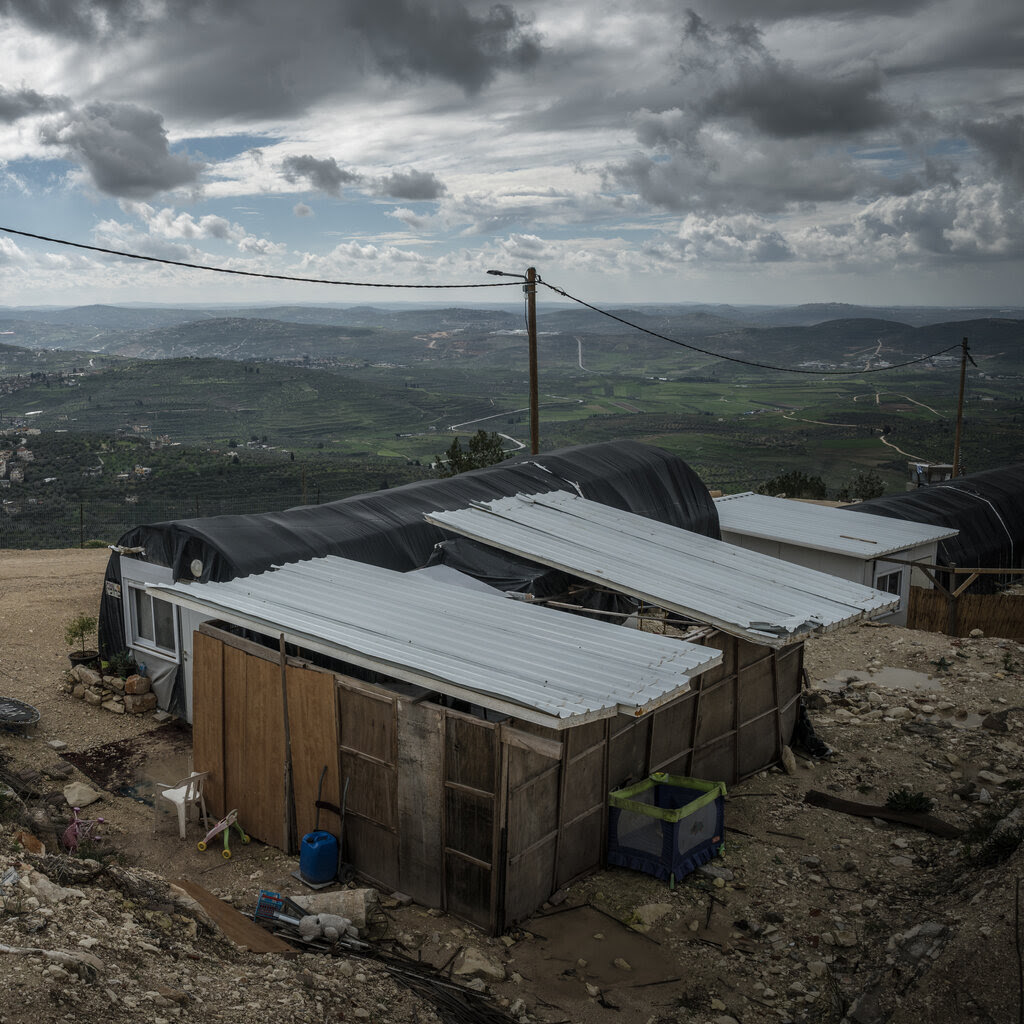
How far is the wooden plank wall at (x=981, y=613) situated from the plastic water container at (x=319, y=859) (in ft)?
45.5

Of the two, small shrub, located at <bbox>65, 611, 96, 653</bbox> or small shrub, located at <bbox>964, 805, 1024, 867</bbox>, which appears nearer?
small shrub, located at <bbox>964, 805, 1024, 867</bbox>

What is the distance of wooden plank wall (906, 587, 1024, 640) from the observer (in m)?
17.9

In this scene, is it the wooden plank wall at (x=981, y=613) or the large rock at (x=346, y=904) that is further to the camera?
the wooden plank wall at (x=981, y=613)

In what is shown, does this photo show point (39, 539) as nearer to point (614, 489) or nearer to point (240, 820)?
point (614, 489)

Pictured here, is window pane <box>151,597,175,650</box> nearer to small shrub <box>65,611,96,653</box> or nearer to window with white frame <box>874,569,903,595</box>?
small shrub <box>65,611,96,653</box>

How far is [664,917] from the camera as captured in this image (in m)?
8.57

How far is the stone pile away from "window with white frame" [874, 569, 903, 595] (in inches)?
569

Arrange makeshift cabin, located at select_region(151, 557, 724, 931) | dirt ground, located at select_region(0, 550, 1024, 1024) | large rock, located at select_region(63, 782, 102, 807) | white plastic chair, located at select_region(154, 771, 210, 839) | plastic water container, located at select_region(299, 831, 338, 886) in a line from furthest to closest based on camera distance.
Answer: large rock, located at select_region(63, 782, 102, 807)
white plastic chair, located at select_region(154, 771, 210, 839)
plastic water container, located at select_region(299, 831, 338, 886)
makeshift cabin, located at select_region(151, 557, 724, 931)
dirt ground, located at select_region(0, 550, 1024, 1024)

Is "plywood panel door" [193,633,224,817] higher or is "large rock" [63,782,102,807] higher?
"plywood panel door" [193,633,224,817]

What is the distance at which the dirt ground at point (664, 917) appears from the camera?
6.33 m

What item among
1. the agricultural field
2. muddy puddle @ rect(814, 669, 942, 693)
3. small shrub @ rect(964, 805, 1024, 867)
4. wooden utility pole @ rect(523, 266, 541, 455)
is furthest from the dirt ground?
the agricultural field

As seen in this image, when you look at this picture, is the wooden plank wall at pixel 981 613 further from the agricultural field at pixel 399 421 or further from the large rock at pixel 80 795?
the agricultural field at pixel 399 421

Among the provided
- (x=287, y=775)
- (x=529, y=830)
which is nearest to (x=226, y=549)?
(x=287, y=775)

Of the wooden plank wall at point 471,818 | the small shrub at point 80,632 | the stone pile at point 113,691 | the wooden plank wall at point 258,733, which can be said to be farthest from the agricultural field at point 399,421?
the wooden plank wall at point 471,818
